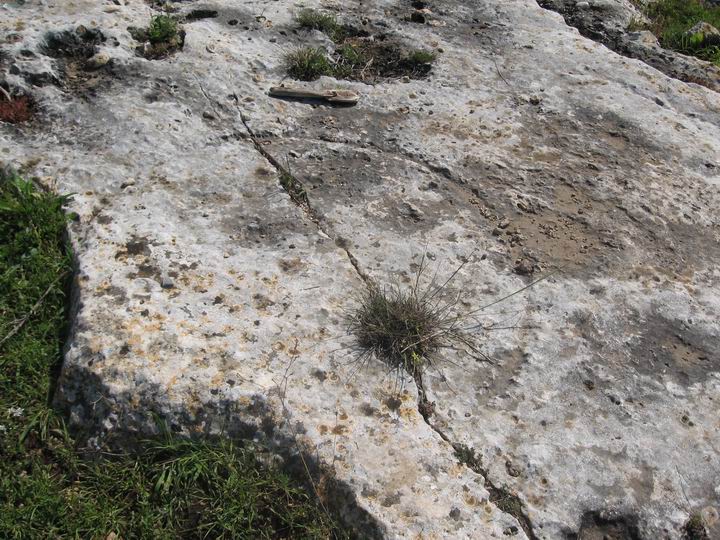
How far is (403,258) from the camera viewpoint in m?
3.65

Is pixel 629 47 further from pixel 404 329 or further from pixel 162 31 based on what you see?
pixel 404 329

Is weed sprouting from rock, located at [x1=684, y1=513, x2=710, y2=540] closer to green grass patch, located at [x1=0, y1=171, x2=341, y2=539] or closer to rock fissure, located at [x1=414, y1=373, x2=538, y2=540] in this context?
rock fissure, located at [x1=414, y1=373, x2=538, y2=540]

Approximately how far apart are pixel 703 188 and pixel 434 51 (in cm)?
237

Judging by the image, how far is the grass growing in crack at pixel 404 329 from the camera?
3.14 metres

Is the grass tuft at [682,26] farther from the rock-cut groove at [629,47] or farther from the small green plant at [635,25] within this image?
the rock-cut groove at [629,47]

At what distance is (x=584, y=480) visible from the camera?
2.80 meters

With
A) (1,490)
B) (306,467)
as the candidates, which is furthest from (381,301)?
(1,490)

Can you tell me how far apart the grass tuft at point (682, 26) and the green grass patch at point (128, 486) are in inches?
255

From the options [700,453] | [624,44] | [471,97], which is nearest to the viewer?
[700,453]

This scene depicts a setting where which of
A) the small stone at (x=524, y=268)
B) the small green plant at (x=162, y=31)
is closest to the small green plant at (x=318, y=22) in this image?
the small green plant at (x=162, y=31)

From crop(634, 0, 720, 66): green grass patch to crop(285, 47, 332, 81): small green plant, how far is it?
3518 millimetres

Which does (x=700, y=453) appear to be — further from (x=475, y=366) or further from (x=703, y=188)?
(x=703, y=188)

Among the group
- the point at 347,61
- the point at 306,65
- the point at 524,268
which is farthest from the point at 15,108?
the point at 524,268

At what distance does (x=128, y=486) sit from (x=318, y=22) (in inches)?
161
